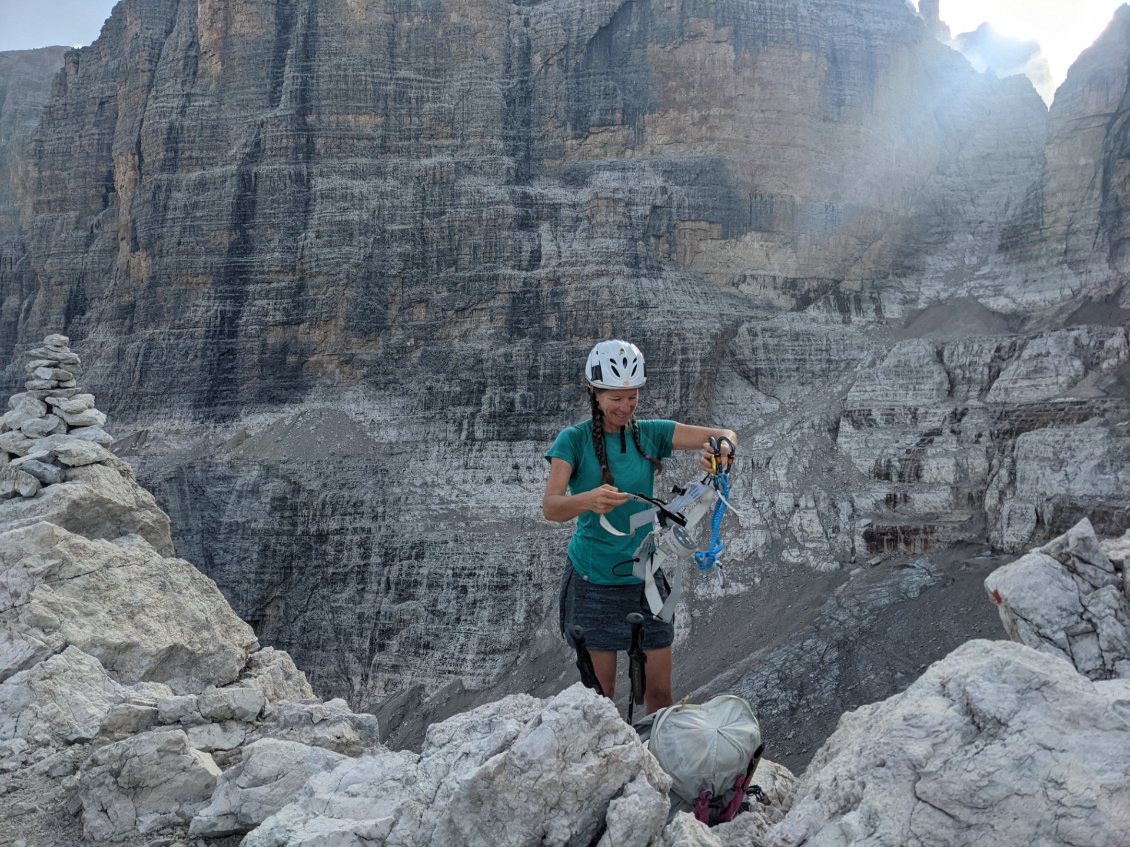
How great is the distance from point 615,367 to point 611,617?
4.06 ft

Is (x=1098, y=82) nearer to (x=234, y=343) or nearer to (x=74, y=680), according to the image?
(x=234, y=343)

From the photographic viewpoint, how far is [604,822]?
3.62 m

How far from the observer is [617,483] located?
4875mm

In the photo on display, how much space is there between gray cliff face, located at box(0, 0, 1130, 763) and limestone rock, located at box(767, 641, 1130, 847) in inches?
681

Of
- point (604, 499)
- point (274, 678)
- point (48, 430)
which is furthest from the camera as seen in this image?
point (48, 430)

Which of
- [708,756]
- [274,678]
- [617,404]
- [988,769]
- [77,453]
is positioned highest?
[617,404]

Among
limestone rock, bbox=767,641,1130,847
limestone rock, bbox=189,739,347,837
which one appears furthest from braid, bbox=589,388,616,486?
limestone rock, bbox=189,739,347,837

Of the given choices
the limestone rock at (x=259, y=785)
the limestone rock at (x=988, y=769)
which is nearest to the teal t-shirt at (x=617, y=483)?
the limestone rock at (x=988, y=769)

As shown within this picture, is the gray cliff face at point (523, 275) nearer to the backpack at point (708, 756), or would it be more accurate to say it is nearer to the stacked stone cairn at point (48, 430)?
the stacked stone cairn at point (48, 430)

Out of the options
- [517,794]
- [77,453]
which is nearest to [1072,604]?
[517,794]

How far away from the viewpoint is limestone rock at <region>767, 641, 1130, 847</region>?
315 centimetres

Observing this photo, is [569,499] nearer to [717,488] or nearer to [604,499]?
[604,499]

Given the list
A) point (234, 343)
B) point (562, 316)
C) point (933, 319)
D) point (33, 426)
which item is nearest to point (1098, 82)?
point (933, 319)

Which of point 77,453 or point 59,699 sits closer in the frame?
point 59,699
